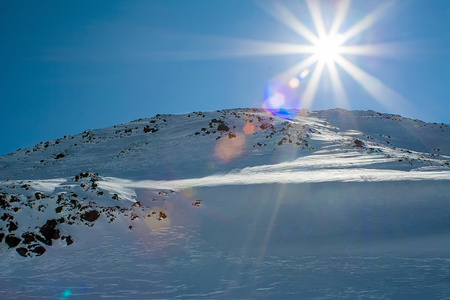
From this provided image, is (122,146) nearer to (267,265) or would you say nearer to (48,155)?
(48,155)

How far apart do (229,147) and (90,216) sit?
50.3 feet

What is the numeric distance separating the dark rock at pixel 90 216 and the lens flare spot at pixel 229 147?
1191 cm

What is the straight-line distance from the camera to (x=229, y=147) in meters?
26.5

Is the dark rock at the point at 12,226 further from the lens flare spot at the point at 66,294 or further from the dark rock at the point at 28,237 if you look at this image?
the lens flare spot at the point at 66,294

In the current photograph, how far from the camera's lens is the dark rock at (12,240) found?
10266 mm

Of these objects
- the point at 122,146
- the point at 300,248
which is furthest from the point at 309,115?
the point at 300,248

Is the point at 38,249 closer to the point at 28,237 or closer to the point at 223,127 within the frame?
the point at 28,237

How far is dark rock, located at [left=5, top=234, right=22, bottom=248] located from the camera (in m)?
10.3

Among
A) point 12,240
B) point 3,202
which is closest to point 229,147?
point 3,202

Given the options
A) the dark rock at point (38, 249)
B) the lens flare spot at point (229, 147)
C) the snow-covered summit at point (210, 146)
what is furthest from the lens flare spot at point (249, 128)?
the dark rock at point (38, 249)

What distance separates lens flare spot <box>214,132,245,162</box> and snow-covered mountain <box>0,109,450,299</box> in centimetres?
201

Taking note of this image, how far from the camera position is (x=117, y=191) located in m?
15.3

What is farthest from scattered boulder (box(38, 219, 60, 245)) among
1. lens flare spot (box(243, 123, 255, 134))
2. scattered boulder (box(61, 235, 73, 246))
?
lens flare spot (box(243, 123, 255, 134))

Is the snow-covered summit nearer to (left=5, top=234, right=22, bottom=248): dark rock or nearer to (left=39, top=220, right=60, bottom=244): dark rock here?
(left=39, top=220, right=60, bottom=244): dark rock
